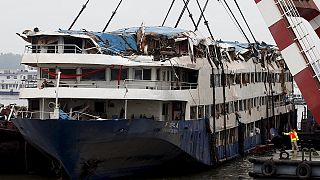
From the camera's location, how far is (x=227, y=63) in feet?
116

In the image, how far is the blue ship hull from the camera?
2423 centimetres

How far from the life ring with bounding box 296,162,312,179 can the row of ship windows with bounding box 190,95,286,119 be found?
8378mm

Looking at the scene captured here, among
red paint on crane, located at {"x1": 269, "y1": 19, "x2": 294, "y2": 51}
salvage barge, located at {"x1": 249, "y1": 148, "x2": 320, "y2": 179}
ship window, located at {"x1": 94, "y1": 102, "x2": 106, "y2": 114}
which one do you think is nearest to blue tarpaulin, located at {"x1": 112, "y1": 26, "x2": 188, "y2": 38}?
ship window, located at {"x1": 94, "y1": 102, "x2": 106, "y2": 114}

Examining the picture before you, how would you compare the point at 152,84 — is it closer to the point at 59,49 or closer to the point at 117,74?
the point at 117,74

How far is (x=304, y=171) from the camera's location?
21.7m

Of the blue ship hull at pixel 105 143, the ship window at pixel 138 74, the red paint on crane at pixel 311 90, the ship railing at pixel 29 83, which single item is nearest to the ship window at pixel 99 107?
the ship window at pixel 138 74

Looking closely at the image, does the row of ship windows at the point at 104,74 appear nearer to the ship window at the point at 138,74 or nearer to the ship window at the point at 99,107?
the ship window at the point at 138,74

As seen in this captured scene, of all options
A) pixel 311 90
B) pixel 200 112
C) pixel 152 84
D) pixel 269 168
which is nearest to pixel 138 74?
pixel 152 84

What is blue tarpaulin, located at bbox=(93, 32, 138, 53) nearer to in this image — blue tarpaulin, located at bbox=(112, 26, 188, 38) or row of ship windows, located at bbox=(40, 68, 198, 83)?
blue tarpaulin, located at bbox=(112, 26, 188, 38)

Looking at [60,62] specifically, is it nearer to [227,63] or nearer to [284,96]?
[227,63]

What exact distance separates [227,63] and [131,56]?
30.7ft

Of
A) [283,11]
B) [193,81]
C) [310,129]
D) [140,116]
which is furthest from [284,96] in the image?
[283,11]

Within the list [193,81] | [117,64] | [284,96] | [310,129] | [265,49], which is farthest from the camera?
[284,96]

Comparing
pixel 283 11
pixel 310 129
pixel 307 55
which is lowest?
pixel 310 129
